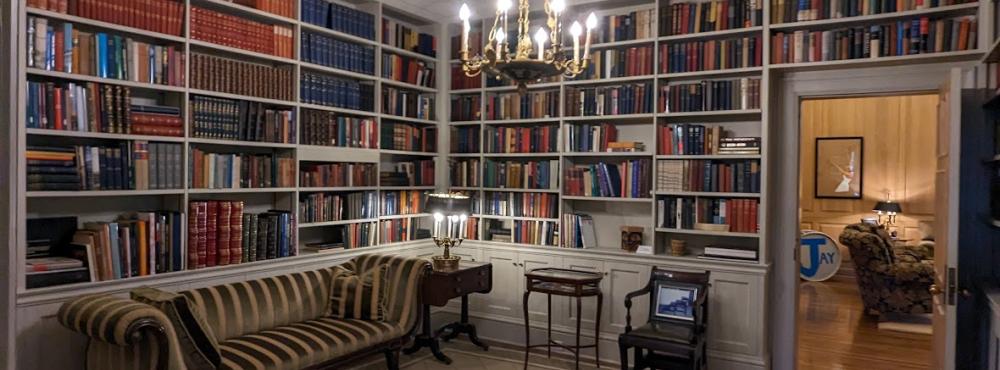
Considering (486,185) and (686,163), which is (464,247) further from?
(686,163)

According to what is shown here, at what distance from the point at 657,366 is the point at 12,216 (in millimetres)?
3672

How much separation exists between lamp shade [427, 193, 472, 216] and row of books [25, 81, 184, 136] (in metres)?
1.91

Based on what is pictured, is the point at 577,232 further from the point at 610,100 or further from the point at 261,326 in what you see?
the point at 261,326

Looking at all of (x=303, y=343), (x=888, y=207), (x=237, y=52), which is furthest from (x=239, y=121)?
(x=888, y=207)

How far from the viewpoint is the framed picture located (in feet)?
29.5

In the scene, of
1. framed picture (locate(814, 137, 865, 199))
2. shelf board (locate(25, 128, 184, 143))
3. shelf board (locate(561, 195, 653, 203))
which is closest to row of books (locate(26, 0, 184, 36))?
shelf board (locate(25, 128, 184, 143))

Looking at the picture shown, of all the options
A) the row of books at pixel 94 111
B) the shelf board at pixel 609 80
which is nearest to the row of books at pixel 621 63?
the shelf board at pixel 609 80

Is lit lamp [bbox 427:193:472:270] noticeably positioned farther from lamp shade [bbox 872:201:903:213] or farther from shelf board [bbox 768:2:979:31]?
lamp shade [bbox 872:201:903:213]

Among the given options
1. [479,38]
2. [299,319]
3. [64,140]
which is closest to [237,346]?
[299,319]

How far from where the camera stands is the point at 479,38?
222 inches

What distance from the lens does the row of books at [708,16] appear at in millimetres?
4367

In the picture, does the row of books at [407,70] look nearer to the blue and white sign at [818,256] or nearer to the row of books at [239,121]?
the row of books at [239,121]

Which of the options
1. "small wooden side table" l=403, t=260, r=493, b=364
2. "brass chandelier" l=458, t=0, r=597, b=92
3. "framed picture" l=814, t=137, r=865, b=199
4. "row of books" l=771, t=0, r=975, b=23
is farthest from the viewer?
"framed picture" l=814, t=137, r=865, b=199

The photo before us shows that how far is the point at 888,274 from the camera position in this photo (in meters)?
6.26
